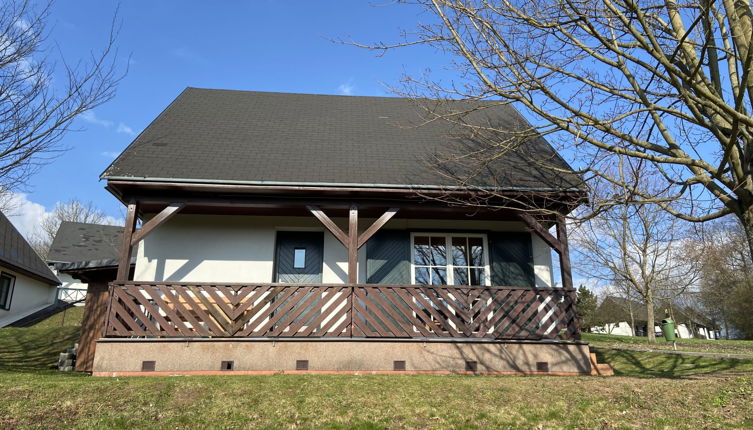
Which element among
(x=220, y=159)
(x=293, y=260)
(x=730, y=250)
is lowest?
(x=293, y=260)

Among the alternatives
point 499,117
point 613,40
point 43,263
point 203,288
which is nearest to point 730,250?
point 499,117

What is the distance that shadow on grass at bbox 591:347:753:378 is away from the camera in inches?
355

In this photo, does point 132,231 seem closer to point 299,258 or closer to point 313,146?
point 299,258

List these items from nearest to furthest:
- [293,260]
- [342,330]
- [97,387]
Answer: [97,387] → [342,330] → [293,260]

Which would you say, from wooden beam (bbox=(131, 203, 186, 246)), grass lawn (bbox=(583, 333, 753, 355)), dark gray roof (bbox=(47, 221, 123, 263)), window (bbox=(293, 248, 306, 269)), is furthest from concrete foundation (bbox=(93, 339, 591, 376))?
dark gray roof (bbox=(47, 221, 123, 263))

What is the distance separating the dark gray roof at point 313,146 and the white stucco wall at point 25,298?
59.0 ft

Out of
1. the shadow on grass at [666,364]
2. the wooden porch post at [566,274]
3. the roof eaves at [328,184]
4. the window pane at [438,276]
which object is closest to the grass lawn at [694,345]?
the shadow on grass at [666,364]

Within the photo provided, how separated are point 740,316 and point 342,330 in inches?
1320

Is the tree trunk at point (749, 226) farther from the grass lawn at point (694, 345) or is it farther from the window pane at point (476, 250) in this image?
the grass lawn at point (694, 345)

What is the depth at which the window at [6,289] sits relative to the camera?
2316 centimetres

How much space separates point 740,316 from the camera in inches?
1219

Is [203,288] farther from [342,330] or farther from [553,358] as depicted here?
[553,358]

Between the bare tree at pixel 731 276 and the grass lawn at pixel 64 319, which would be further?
the bare tree at pixel 731 276

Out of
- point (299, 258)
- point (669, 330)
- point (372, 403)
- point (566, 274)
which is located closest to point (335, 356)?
point (372, 403)
